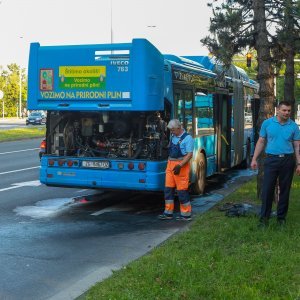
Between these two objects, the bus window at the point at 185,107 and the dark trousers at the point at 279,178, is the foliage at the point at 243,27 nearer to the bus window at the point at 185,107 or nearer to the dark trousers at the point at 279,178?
the bus window at the point at 185,107

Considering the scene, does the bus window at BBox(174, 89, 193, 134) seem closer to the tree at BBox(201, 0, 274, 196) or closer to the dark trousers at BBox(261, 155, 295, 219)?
the tree at BBox(201, 0, 274, 196)

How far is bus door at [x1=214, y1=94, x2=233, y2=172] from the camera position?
13.9 meters

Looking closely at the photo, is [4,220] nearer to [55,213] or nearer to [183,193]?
[55,213]

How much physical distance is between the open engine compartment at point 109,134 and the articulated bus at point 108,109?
0.06ft

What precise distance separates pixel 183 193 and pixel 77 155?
96.0 inches

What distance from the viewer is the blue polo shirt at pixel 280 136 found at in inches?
309

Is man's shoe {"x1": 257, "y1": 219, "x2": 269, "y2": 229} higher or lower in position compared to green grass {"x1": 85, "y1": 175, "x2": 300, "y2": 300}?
higher

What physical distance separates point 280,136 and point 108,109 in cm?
336

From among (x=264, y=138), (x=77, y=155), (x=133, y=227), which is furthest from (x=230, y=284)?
(x=77, y=155)

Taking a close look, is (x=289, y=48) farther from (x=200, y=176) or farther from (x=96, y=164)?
(x=96, y=164)

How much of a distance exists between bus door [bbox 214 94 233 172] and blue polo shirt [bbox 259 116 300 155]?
18.8ft

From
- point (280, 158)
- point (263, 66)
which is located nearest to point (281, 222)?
point (280, 158)

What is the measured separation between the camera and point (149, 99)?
31.9ft

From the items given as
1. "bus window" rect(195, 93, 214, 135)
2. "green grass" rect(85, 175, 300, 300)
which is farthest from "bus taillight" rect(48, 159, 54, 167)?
"green grass" rect(85, 175, 300, 300)
